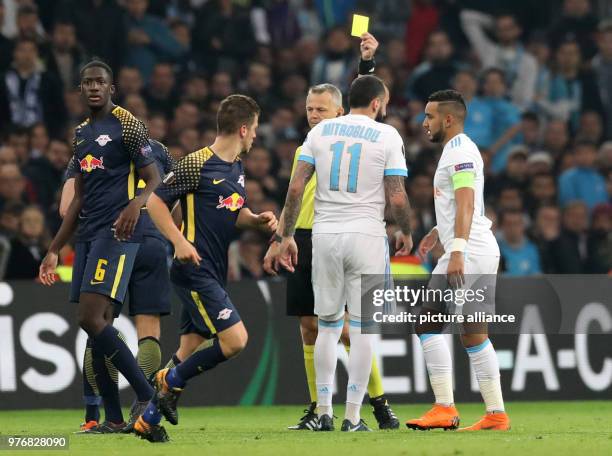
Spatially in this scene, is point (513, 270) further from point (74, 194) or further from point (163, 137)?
point (74, 194)

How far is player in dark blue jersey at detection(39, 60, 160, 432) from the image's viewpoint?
9266 millimetres

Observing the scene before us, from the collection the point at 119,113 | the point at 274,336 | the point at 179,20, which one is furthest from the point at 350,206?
the point at 179,20

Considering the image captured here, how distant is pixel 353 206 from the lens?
30.6 ft

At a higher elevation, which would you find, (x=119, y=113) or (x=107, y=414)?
(x=119, y=113)

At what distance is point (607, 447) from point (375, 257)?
193cm

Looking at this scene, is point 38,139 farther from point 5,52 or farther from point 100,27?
point 100,27

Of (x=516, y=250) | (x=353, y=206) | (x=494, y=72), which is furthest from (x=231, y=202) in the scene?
(x=494, y=72)

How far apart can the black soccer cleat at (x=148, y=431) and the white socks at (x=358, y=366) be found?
4.42ft

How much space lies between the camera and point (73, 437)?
30.7 feet

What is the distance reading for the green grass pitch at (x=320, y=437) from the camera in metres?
8.05

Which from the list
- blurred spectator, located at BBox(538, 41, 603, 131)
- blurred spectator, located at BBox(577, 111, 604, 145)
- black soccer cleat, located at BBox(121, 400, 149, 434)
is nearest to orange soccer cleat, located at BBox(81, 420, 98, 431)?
black soccer cleat, located at BBox(121, 400, 149, 434)

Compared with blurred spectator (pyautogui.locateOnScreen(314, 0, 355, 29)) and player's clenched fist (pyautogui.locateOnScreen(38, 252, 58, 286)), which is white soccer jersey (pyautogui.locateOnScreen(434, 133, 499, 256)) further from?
blurred spectator (pyautogui.locateOnScreen(314, 0, 355, 29))

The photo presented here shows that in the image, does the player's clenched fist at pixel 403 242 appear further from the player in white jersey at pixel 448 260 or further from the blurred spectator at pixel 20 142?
the blurred spectator at pixel 20 142

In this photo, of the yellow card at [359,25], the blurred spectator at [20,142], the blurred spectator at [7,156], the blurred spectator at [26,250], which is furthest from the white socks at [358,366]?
the blurred spectator at [20,142]
